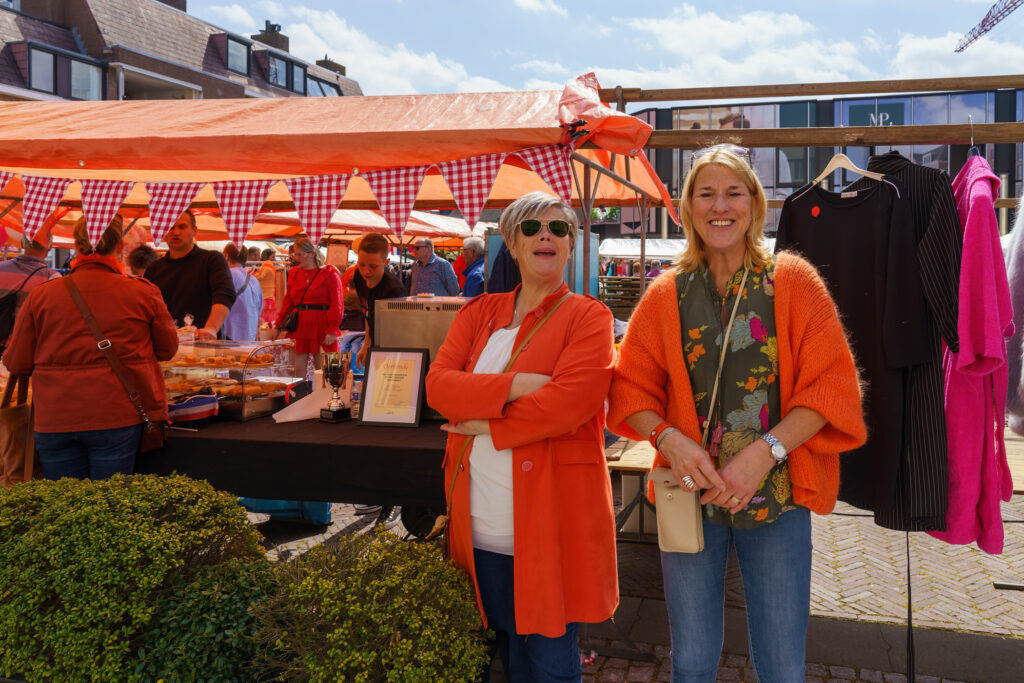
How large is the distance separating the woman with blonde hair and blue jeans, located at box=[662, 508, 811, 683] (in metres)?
2.65

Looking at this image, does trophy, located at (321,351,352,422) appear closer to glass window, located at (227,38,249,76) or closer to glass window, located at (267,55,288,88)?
glass window, located at (227,38,249,76)

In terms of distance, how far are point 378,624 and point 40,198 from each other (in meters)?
4.18

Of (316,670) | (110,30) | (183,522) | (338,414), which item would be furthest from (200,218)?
(110,30)

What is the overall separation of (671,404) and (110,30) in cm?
3997

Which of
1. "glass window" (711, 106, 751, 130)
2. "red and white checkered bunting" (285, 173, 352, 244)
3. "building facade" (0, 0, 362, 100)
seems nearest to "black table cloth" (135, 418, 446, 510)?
"red and white checkered bunting" (285, 173, 352, 244)

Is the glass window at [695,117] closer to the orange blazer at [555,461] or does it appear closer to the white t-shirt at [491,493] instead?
the orange blazer at [555,461]

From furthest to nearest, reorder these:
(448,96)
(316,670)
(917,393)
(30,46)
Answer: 1. (30,46)
2. (448,96)
3. (917,393)
4. (316,670)

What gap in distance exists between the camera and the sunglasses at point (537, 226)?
7.79 feet

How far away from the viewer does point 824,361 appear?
204cm

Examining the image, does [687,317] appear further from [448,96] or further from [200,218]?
[200,218]

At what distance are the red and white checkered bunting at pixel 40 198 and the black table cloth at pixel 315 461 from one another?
225 centimetres

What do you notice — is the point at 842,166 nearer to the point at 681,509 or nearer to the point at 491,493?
the point at 681,509

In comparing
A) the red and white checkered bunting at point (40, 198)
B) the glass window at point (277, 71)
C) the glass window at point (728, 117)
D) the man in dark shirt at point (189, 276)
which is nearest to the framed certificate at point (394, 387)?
the man in dark shirt at point (189, 276)

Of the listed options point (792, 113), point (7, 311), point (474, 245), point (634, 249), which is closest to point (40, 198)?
point (7, 311)
